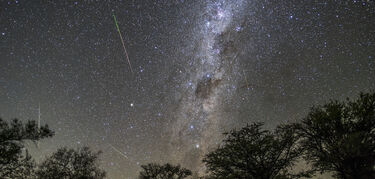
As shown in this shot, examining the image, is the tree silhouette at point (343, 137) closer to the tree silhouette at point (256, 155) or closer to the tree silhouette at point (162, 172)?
the tree silhouette at point (256, 155)

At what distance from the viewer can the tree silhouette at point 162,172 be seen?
1459 inches

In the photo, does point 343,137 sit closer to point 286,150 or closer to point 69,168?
point 286,150

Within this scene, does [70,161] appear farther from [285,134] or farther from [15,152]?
[285,134]

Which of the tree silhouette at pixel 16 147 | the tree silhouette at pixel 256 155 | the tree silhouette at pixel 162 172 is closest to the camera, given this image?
the tree silhouette at pixel 16 147

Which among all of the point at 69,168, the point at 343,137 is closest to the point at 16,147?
the point at 69,168

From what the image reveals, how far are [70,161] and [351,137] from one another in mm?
30479

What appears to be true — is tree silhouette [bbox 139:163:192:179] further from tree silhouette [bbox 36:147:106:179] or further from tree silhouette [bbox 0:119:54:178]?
tree silhouette [bbox 0:119:54:178]

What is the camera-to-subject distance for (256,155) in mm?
19266

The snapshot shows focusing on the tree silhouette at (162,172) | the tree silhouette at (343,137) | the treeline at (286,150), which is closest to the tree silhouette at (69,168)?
the treeline at (286,150)

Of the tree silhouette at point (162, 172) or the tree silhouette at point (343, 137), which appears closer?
the tree silhouette at point (343, 137)

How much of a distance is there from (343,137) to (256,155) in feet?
25.1

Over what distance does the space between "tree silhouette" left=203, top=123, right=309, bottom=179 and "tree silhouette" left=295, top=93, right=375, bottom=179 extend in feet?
5.10

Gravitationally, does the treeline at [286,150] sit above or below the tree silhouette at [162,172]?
below

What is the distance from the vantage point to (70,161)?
80.3 feet
